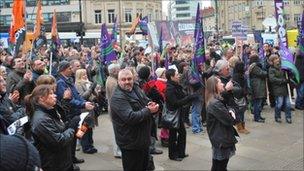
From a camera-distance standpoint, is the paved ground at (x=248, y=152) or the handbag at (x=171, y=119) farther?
the handbag at (x=171, y=119)

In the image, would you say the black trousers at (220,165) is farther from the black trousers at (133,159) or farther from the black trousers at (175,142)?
the black trousers at (175,142)

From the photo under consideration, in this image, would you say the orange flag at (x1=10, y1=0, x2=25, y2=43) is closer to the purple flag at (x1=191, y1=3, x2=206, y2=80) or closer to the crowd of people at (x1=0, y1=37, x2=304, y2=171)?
the crowd of people at (x1=0, y1=37, x2=304, y2=171)

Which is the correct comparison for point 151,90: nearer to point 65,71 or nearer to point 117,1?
point 65,71

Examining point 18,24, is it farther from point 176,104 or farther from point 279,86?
point 279,86

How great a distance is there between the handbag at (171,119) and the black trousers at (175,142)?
15 centimetres

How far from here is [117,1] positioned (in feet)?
308

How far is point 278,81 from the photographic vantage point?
40.1 feet

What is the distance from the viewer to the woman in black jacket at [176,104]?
8773 millimetres

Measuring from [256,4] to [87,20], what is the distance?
126ft

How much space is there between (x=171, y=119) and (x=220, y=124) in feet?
7.15

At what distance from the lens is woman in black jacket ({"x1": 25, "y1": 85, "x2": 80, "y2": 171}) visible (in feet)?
16.3

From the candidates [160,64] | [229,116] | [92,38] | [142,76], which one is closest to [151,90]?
[142,76]

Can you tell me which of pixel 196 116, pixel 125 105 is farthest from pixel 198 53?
pixel 125 105

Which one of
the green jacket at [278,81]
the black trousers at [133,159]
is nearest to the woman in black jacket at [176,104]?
the black trousers at [133,159]
